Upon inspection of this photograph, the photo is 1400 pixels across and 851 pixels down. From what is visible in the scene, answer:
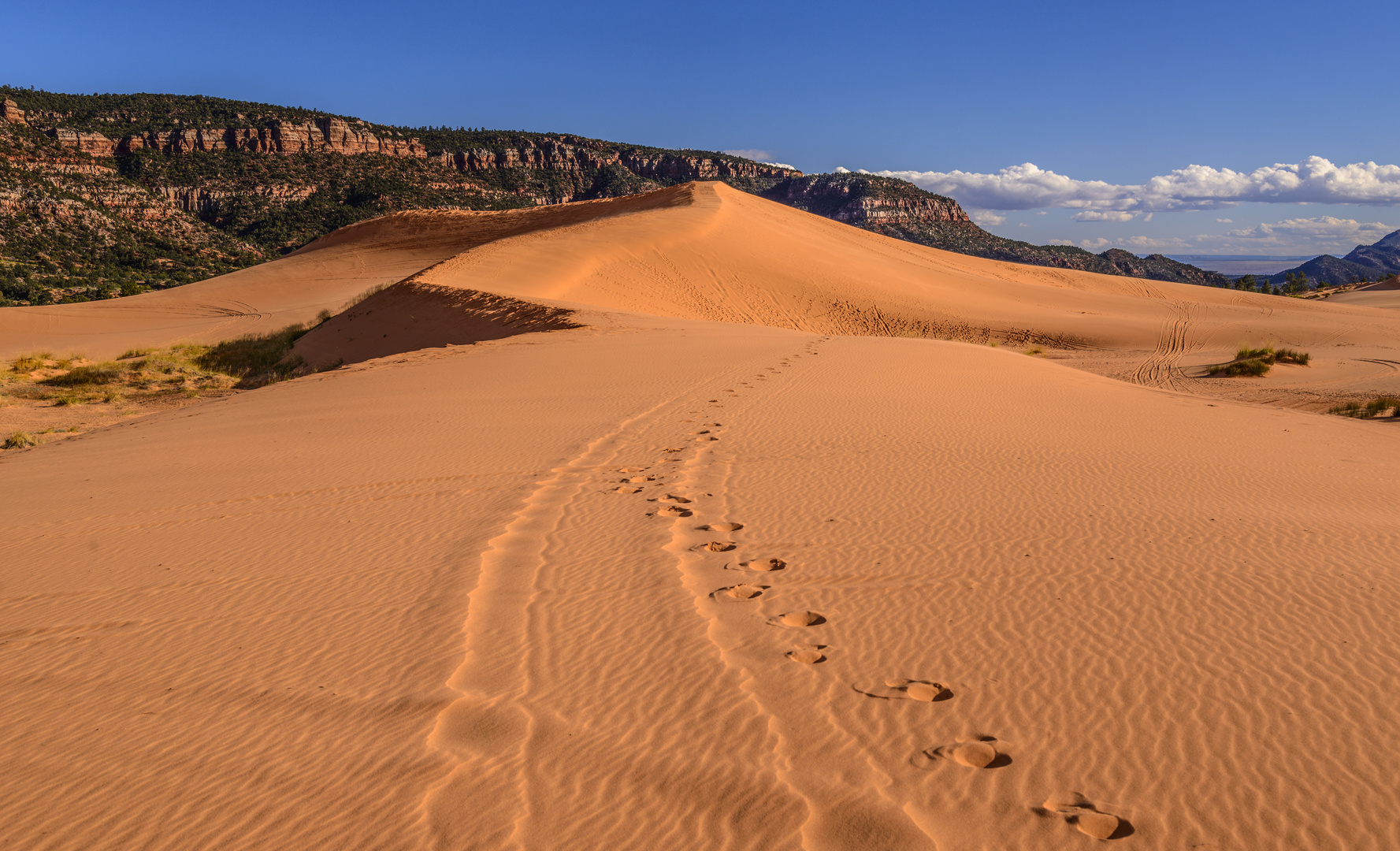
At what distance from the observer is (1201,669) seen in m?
3.26

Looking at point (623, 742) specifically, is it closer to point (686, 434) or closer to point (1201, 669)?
point (1201, 669)

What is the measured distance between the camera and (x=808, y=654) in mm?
3508

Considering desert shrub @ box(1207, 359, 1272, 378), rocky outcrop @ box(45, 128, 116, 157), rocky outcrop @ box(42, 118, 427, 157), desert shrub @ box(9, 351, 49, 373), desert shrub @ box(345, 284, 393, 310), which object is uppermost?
rocky outcrop @ box(42, 118, 427, 157)

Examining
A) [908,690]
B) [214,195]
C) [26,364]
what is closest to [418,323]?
[26,364]

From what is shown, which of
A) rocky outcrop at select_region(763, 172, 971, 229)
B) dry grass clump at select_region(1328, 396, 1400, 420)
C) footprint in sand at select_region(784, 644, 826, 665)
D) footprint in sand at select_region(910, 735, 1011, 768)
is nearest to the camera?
footprint in sand at select_region(910, 735, 1011, 768)

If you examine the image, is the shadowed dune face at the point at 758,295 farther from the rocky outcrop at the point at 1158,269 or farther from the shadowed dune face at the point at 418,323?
the rocky outcrop at the point at 1158,269

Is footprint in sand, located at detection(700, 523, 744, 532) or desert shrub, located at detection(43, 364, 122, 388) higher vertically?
footprint in sand, located at detection(700, 523, 744, 532)

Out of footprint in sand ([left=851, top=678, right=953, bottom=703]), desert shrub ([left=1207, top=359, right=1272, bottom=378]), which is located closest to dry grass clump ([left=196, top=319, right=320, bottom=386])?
footprint in sand ([left=851, top=678, right=953, bottom=703])

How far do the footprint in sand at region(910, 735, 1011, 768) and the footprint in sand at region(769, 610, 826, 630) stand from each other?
1.10 m

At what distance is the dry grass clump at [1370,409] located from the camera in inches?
491

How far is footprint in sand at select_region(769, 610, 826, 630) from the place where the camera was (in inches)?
151

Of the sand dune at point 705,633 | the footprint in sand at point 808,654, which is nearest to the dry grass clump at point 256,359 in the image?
the sand dune at point 705,633

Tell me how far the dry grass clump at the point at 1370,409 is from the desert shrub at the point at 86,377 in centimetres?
2464

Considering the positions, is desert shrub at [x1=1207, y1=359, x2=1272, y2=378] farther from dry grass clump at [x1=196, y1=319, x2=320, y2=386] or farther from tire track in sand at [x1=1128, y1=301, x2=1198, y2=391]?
dry grass clump at [x1=196, y1=319, x2=320, y2=386]
